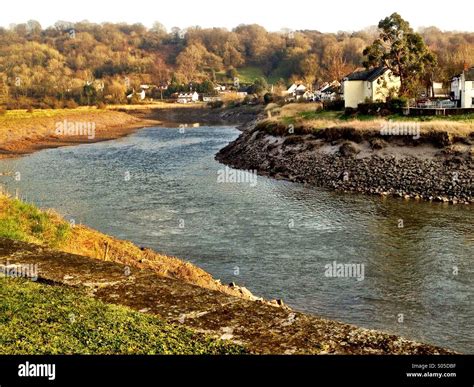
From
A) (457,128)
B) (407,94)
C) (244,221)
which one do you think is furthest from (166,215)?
(407,94)

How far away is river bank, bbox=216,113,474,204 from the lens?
109ft

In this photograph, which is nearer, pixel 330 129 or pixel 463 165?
pixel 463 165

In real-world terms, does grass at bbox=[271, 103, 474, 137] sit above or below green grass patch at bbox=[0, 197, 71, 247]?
above

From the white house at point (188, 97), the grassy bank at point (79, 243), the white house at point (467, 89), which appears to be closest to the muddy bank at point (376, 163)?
the white house at point (467, 89)

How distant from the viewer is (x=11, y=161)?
5347 centimetres

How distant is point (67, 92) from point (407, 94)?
104567 mm

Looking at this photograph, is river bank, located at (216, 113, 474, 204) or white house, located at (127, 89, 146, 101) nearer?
river bank, located at (216, 113, 474, 204)

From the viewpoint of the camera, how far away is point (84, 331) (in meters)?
5.07

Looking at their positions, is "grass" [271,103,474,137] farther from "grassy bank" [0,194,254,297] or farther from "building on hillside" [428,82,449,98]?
"grassy bank" [0,194,254,297]

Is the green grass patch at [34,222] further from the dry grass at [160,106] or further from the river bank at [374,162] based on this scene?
the dry grass at [160,106]

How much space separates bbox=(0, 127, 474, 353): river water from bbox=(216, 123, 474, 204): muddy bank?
1.93 metres

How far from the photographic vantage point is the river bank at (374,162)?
33.3 metres

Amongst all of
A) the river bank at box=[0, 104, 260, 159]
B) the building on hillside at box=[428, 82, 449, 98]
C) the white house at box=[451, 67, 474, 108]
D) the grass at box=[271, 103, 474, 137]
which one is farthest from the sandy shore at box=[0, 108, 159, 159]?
the white house at box=[451, 67, 474, 108]
